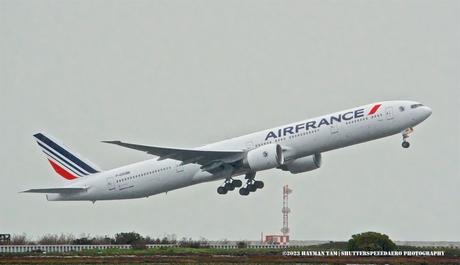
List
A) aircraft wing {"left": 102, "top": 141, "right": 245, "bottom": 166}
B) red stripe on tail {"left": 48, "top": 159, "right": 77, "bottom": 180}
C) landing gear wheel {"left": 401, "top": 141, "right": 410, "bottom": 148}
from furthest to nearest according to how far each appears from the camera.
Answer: red stripe on tail {"left": 48, "top": 159, "right": 77, "bottom": 180} → aircraft wing {"left": 102, "top": 141, "right": 245, "bottom": 166} → landing gear wheel {"left": 401, "top": 141, "right": 410, "bottom": 148}

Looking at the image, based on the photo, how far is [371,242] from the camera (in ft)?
214

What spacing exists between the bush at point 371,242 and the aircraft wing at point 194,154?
11001 mm

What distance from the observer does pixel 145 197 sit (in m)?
76.6

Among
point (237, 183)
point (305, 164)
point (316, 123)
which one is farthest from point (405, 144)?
point (237, 183)

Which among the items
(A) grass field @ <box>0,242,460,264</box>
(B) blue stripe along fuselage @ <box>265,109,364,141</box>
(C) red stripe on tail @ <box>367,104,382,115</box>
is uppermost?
(C) red stripe on tail @ <box>367,104,382,115</box>

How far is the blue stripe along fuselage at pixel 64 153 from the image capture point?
261 ft

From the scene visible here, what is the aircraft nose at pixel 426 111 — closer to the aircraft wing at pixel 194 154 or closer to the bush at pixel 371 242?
the bush at pixel 371 242

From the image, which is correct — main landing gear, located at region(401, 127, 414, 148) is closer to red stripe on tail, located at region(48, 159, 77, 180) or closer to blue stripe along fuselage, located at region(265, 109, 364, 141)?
blue stripe along fuselage, located at region(265, 109, 364, 141)

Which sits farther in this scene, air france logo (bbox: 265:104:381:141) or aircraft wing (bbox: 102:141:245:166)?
aircraft wing (bbox: 102:141:245:166)

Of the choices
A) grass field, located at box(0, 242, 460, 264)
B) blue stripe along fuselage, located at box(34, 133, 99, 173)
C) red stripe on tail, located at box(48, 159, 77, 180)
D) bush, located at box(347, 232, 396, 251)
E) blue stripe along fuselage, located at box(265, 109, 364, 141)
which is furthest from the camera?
red stripe on tail, located at box(48, 159, 77, 180)

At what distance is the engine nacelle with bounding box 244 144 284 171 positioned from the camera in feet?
229

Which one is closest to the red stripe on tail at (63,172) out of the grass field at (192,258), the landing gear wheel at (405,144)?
the grass field at (192,258)

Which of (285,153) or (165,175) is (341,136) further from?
(165,175)

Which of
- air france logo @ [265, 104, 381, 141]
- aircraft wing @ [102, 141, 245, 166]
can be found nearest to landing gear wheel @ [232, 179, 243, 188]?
aircraft wing @ [102, 141, 245, 166]
